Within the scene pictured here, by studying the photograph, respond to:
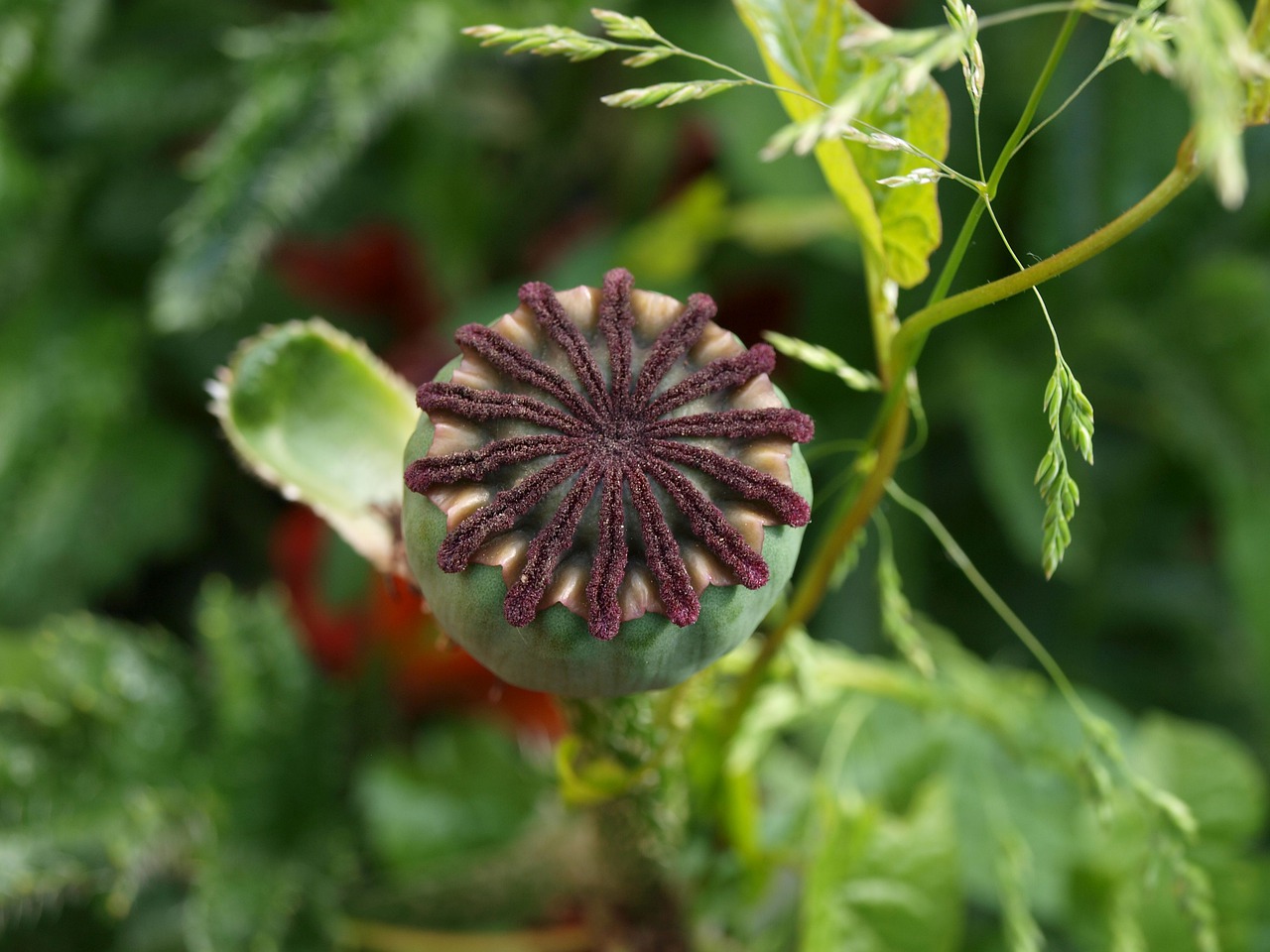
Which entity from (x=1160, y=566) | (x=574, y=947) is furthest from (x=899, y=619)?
(x=1160, y=566)

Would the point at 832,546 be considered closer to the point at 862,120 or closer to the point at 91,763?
the point at 862,120

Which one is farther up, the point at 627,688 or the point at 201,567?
the point at 627,688

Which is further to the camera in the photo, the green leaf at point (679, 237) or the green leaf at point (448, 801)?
the green leaf at point (679, 237)

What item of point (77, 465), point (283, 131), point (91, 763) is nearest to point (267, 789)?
point (91, 763)

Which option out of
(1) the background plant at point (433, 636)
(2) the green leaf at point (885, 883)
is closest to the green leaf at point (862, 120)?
(1) the background plant at point (433, 636)

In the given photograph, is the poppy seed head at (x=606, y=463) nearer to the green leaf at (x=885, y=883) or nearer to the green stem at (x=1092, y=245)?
the green stem at (x=1092, y=245)

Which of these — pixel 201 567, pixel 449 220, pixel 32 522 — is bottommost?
pixel 201 567

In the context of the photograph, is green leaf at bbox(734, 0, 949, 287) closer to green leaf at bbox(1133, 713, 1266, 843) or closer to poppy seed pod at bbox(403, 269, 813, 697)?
poppy seed pod at bbox(403, 269, 813, 697)

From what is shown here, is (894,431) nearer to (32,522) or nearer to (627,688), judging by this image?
(627,688)
